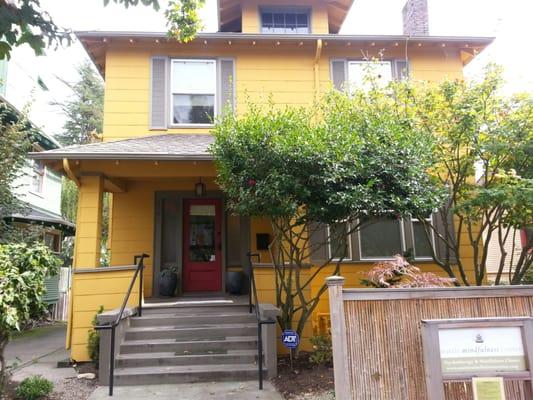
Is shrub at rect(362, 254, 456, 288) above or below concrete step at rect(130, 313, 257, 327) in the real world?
above

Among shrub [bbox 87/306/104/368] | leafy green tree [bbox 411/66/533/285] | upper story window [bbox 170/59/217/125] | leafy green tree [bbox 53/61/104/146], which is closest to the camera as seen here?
shrub [bbox 87/306/104/368]

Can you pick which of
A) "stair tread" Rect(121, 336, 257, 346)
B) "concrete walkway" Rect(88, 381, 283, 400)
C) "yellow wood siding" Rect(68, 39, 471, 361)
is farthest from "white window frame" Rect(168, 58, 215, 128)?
"concrete walkway" Rect(88, 381, 283, 400)

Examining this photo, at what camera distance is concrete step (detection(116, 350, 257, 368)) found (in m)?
5.80

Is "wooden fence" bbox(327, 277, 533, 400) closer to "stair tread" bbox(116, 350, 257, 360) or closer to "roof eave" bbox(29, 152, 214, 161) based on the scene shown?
"stair tread" bbox(116, 350, 257, 360)

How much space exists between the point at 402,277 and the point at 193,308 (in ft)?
→ 11.5

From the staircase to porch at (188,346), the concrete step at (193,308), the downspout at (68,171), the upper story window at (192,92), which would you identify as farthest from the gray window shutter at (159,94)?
the staircase to porch at (188,346)

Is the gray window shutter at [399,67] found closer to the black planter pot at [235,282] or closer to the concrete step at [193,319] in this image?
the black planter pot at [235,282]

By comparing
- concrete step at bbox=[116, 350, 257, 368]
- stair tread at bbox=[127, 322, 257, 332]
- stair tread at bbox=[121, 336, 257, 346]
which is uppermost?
stair tread at bbox=[127, 322, 257, 332]

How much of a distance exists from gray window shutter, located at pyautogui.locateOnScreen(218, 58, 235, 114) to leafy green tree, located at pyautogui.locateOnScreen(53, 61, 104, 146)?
68.5 feet

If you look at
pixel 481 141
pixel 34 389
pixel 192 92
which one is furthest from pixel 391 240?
pixel 34 389

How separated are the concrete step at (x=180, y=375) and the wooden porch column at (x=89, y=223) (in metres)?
2.04

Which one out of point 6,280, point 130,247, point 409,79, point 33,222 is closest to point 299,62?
point 409,79

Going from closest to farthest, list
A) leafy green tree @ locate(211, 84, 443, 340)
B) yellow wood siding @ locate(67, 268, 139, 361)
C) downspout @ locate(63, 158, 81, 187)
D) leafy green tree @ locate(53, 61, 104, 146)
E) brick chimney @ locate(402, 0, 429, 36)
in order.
Result: leafy green tree @ locate(211, 84, 443, 340) < yellow wood siding @ locate(67, 268, 139, 361) < downspout @ locate(63, 158, 81, 187) < brick chimney @ locate(402, 0, 429, 36) < leafy green tree @ locate(53, 61, 104, 146)

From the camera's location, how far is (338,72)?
30.8 feet
